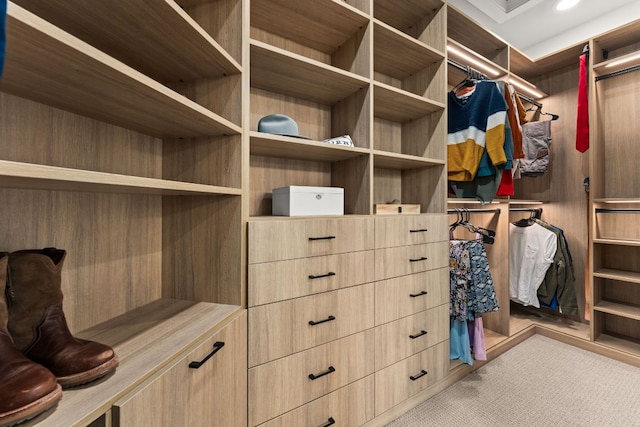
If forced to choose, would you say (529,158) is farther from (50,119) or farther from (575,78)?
(50,119)

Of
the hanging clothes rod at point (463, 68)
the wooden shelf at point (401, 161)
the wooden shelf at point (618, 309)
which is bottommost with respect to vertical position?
the wooden shelf at point (618, 309)

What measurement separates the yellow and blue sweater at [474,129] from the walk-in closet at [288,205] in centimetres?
1

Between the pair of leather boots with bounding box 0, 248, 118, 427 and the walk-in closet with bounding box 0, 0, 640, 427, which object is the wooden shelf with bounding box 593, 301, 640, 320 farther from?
the pair of leather boots with bounding box 0, 248, 118, 427

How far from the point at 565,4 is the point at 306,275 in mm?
3036

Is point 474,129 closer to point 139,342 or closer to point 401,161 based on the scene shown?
point 401,161

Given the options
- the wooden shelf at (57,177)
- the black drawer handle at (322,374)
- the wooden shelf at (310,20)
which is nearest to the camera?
the wooden shelf at (57,177)

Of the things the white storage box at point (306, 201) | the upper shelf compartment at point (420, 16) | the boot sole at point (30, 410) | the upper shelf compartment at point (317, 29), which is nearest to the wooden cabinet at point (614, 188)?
the upper shelf compartment at point (420, 16)

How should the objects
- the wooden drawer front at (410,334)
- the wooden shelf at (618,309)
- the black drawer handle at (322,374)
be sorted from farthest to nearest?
the wooden shelf at (618,309), the wooden drawer front at (410,334), the black drawer handle at (322,374)

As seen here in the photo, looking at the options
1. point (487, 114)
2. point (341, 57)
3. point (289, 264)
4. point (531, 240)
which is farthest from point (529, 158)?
point (289, 264)

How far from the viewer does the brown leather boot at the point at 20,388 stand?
18.2 inches

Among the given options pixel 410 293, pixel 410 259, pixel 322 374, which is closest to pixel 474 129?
pixel 410 259

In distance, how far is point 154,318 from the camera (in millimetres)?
1002

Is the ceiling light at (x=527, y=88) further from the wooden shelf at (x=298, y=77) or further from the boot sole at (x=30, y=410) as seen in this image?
the boot sole at (x=30, y=410)

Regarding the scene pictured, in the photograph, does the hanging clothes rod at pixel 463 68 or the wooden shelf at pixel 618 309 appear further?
the wooden shelf at pixel 618 309
